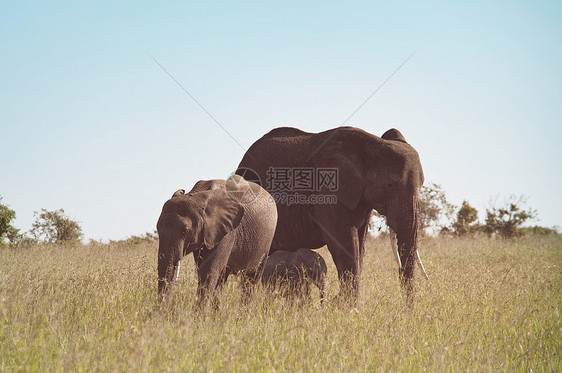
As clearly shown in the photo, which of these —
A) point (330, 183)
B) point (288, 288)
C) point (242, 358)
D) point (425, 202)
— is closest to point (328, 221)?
point (330, 183)

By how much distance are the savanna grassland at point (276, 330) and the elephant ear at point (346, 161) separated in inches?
66.8

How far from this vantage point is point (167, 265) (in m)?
6.12

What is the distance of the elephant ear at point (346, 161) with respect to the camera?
28.0 ft

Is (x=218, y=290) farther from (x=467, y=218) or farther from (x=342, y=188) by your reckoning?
(x=467, y=218)

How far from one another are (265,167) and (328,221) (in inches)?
70.8

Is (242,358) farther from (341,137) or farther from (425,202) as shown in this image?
(425,202)

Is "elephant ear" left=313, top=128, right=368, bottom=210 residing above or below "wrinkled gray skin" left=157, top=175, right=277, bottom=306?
above

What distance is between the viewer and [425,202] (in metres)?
29.5

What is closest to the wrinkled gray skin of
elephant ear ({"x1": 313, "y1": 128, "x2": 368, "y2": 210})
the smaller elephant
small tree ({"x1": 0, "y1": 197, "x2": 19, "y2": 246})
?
the smaller elephant

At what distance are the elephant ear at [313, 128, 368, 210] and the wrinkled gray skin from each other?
1.35 m

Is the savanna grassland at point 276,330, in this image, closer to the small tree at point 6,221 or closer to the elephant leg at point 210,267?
the elephant leg at point 210,267

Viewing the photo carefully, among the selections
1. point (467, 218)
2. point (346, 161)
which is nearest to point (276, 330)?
point (346, 161)

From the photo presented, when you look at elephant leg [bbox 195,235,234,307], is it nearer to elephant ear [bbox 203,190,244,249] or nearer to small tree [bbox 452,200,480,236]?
elephant ear [bbox 203,190,244,249]

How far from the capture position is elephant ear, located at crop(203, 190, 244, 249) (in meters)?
6.51
